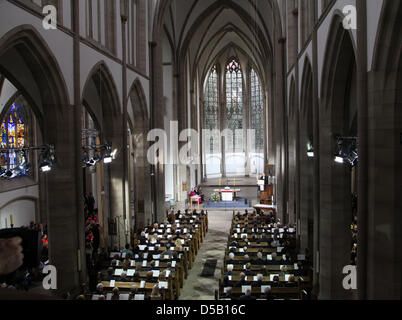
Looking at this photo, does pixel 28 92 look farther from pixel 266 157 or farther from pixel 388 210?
pixel 266 157

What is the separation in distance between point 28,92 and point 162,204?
12428mm

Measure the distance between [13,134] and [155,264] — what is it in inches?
572

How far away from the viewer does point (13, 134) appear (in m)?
22.9

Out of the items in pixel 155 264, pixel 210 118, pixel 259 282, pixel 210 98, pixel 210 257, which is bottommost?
pixel 210 257

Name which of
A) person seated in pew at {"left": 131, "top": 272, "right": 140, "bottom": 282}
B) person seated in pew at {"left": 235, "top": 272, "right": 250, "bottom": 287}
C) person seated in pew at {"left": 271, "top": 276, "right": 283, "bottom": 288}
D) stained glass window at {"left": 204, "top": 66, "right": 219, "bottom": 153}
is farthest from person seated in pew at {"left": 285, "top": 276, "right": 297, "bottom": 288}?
stained glass window at {"left": 204, "top": 66, "right": 219, "bottom": 153}

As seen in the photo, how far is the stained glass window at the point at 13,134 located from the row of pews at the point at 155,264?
31.1ft

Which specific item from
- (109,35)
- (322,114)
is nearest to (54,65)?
(109,35)

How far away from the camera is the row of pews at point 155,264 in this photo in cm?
1127

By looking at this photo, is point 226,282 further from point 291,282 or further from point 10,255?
point 10,255

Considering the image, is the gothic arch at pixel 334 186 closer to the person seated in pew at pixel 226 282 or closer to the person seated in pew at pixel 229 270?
the person seated in pew at pixel 229 270

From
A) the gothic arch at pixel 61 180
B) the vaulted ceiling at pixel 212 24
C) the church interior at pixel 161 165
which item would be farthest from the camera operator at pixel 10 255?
the vaulted ceiling at pixel 212 24

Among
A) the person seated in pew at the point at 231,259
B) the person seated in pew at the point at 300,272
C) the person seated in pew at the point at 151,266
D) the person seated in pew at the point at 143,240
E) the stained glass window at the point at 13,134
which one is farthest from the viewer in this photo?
the stained glass window at the point at 13,134

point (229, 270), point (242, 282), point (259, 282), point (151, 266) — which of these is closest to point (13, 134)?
point (151, 266)

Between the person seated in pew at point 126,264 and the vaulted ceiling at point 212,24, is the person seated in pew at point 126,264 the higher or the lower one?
the lower one
